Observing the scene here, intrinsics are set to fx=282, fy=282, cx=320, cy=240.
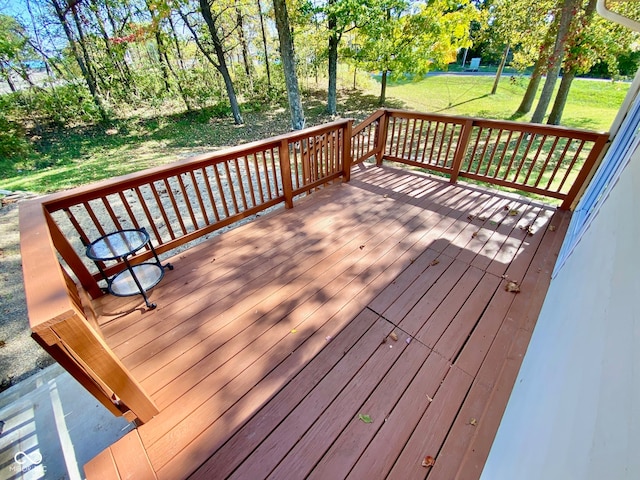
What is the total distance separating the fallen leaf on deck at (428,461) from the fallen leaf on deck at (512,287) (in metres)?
1.49

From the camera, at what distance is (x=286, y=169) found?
129 inches

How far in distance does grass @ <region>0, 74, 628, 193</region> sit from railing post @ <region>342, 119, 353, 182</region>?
4927 mm

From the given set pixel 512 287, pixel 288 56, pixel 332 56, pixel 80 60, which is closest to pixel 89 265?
pixel 512 287

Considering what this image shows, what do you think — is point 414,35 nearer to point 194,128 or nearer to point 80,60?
point 194,128

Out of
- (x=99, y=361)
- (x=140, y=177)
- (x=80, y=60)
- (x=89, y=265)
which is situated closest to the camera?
(x=99, y=361)

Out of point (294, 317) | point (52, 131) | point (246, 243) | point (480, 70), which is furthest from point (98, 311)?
point (480, 70)

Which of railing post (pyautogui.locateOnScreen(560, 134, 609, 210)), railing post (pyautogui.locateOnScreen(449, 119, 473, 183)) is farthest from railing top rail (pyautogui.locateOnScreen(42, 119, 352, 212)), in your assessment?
railing post (pyautogui.locateOnScreen(560, 134, 609, 210))

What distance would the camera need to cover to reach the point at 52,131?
8492 mm

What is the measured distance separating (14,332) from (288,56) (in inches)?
276

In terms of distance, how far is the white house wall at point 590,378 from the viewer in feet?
2.10

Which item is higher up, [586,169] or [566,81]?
[566,81]

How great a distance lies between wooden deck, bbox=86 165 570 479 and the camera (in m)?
1.46

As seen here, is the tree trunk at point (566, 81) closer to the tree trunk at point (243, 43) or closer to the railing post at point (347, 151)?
the railing post at point (347, 151)

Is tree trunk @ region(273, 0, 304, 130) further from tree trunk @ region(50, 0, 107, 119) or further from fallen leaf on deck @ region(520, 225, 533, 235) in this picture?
tree trunk @ region(50, 0, 107, 119)
